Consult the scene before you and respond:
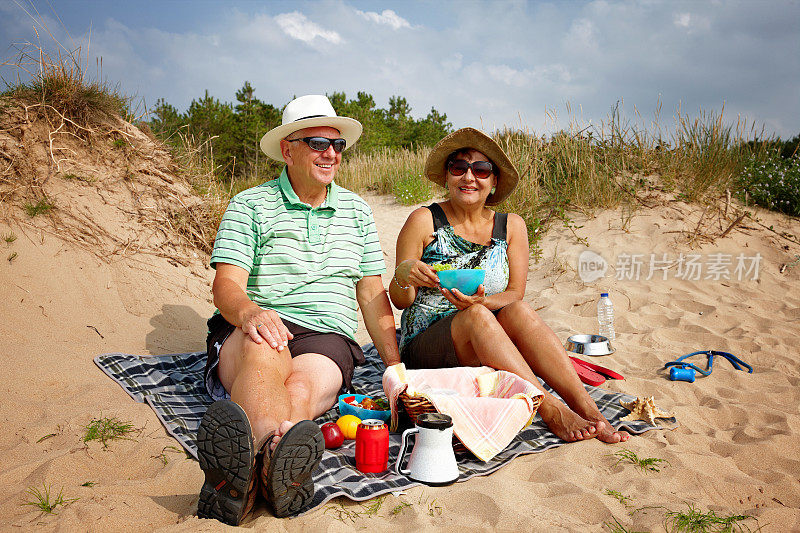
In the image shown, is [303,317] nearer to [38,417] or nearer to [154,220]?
[38,417]

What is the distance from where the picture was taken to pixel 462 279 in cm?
298

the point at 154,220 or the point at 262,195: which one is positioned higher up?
the point at 262,195

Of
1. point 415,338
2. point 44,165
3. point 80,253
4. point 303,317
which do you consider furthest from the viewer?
point 44,165

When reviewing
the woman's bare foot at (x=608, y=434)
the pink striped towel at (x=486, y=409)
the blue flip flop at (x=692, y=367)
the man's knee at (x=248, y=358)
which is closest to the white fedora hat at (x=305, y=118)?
the man's knee at (x=248, y=358)

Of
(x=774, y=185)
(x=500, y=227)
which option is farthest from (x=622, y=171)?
(x=500, y=227)

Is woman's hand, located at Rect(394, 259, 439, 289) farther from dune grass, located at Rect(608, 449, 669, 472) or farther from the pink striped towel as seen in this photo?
dune grass, located at Rect(608, 449, 669, 472)

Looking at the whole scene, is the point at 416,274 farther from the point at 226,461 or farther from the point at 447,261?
the point at 226,461

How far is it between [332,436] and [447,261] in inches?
53.6

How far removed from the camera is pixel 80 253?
512 cm

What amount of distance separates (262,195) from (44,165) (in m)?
3.64

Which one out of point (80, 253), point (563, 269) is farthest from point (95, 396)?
point (563, 269)

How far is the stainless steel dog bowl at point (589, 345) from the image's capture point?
451cm

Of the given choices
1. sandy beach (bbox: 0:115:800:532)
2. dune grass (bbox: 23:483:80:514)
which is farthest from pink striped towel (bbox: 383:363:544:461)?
dune grass (bbox: 23:483:80:514)

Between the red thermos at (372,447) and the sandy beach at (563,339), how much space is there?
0.74 feet
